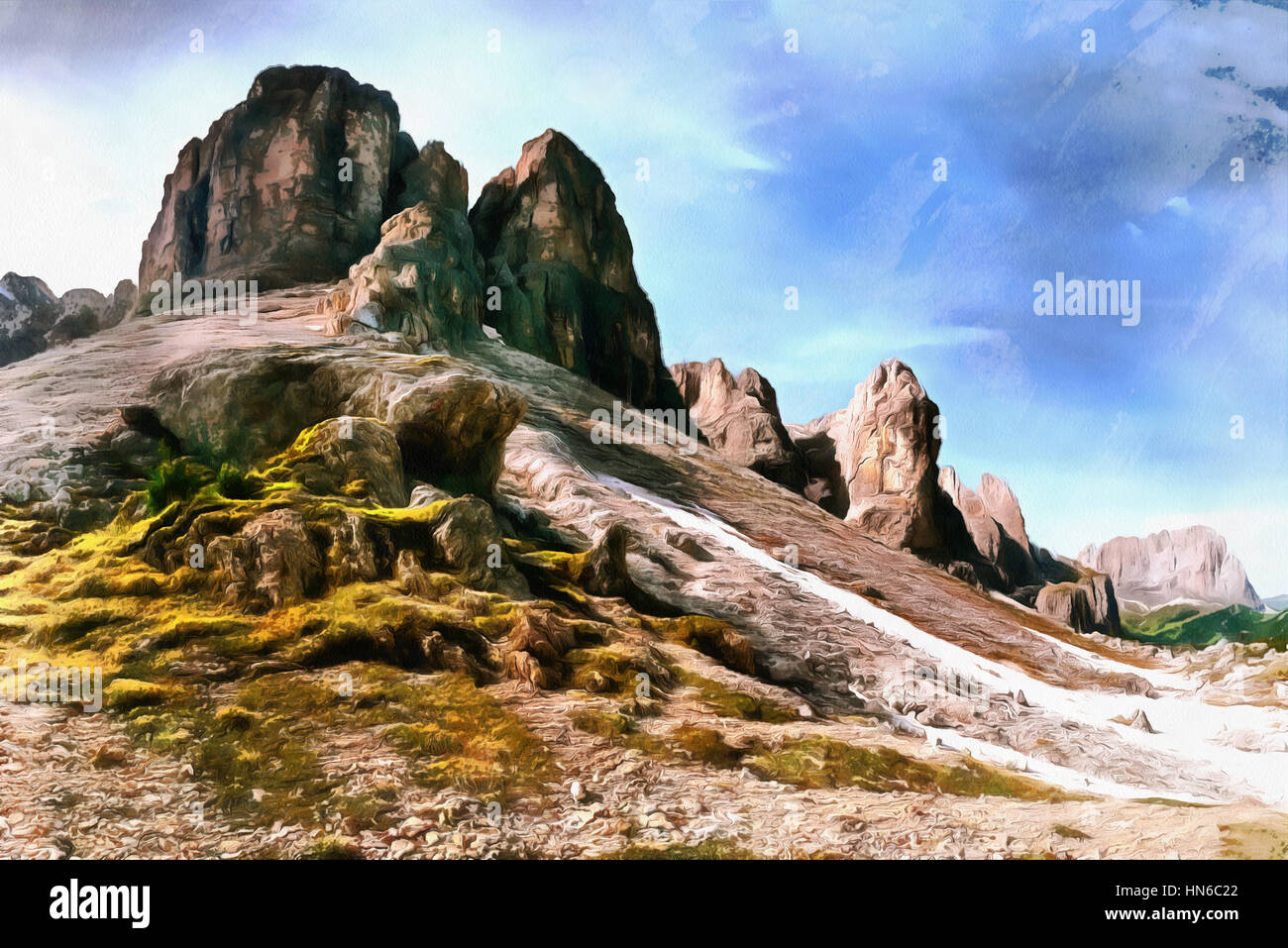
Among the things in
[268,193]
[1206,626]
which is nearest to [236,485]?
[268,193]

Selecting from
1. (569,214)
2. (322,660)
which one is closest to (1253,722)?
(322,660)

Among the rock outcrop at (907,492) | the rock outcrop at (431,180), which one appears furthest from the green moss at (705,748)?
the rock outcrop at (907,492)

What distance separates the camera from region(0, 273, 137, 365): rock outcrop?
33.9 feet

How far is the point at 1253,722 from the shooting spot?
8.03 m

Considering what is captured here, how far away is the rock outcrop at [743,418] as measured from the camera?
2248cm

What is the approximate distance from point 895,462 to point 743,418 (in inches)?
150

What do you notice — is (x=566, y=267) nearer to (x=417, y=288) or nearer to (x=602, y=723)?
(x=417, y=288)

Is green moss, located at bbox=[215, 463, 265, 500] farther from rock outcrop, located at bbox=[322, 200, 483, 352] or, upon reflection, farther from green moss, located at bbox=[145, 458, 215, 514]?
rock outcrop, located at bbox=[322, 200, 483, 352]

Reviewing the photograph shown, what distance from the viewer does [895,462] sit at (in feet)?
69.2

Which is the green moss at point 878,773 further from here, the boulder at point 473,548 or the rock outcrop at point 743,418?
Answer: the rock outcrop at point 743,418

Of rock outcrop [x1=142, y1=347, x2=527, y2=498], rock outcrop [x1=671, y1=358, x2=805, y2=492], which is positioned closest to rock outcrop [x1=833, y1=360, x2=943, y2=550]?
rock outcrop [x1=671, y1=358, x2=805, y2=492]
